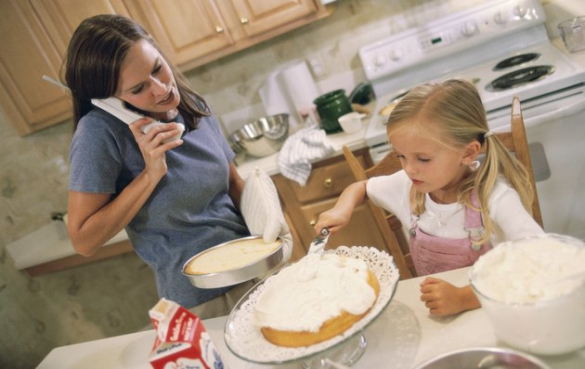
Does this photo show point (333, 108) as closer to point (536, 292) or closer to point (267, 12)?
point (267, 12)

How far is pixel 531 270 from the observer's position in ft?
1.96

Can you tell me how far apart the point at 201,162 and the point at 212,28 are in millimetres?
1174

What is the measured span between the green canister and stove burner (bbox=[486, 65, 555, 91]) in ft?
2.00

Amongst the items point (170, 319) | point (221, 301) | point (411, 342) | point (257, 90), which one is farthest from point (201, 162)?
point (257, 90)

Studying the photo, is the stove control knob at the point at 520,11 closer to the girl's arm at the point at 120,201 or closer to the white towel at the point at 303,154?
the white towel at the point at 303,154

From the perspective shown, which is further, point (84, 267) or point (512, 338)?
point (84, 267)

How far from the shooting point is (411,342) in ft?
2.38

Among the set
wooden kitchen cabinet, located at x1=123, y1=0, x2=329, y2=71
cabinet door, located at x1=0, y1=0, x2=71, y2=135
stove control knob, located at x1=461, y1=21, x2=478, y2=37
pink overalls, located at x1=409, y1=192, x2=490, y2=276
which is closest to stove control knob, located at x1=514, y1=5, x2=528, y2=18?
stove control knob, located at x1=461, y1=21, x2=478, y2=37

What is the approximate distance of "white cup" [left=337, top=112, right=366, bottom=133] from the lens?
190 centimetres

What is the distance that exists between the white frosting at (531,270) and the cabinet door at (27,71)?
2.24 m

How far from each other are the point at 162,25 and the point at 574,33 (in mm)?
1819

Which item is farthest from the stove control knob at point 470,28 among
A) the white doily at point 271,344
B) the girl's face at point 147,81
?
the white doily at point 271,344

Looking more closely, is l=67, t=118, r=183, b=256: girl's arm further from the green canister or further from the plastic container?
the plastic container

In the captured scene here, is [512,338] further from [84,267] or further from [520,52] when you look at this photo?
[84,267]
